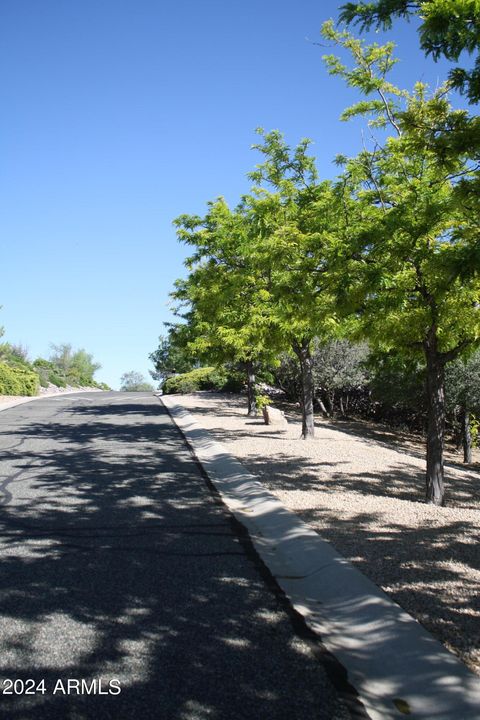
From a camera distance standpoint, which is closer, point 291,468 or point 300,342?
point 291,468

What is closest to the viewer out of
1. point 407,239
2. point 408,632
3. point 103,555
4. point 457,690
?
point 457,690

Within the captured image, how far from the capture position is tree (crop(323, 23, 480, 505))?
6.73 meters

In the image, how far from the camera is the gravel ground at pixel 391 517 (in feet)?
13.6

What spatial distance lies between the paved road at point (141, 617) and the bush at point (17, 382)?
23421mm

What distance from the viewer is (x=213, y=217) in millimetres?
16578

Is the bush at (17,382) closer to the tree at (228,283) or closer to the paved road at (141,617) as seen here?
the tree at (228,283)

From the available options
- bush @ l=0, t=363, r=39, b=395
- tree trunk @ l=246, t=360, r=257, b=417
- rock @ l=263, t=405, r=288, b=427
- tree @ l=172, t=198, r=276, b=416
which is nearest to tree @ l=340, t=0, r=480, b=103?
tree @ l=172, t=198, r=276, b=416

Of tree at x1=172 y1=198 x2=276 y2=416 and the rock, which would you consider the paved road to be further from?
the rock

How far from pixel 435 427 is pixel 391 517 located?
1867 mm

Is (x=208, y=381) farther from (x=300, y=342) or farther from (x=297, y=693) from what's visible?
(x=297, y=693)

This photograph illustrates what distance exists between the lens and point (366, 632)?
376cm

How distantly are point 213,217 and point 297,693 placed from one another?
14.7 meters

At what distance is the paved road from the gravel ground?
3.15 feet

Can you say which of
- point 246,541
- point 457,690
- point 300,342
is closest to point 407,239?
point 246,541
